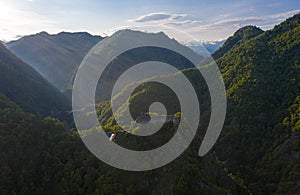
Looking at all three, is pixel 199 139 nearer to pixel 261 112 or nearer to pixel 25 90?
pixel 261 112

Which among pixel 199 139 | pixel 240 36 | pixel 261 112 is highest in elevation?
pixel 240 36

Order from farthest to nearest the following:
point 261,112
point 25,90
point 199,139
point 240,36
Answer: point 240,36, point 25,90, point 261,112, point 199,139

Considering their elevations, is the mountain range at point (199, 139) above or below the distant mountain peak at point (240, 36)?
below

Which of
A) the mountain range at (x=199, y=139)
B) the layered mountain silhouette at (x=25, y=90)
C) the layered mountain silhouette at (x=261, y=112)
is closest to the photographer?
the mountain range at (x=199, y=139)

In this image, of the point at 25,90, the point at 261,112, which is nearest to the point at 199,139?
the point at 261,112

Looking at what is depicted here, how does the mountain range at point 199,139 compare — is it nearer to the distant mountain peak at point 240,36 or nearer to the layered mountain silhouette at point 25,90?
the layered mountain silhouette at point 25,90

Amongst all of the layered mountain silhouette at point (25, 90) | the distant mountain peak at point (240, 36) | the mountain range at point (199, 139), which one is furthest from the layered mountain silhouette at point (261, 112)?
the distant mountain peak at point (240, 36)

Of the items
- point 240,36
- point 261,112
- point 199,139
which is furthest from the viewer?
point 240,36

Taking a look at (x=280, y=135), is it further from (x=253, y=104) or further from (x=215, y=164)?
(x=215, y=164)

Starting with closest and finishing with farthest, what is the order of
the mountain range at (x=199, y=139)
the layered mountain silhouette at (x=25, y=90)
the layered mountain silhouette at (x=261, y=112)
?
1. the mountain range at (x=199, y=139)
2. the layered mountain silhouette at (x=261, y=112)
3. the layered mountain silhouette at (x=25, y=90)
